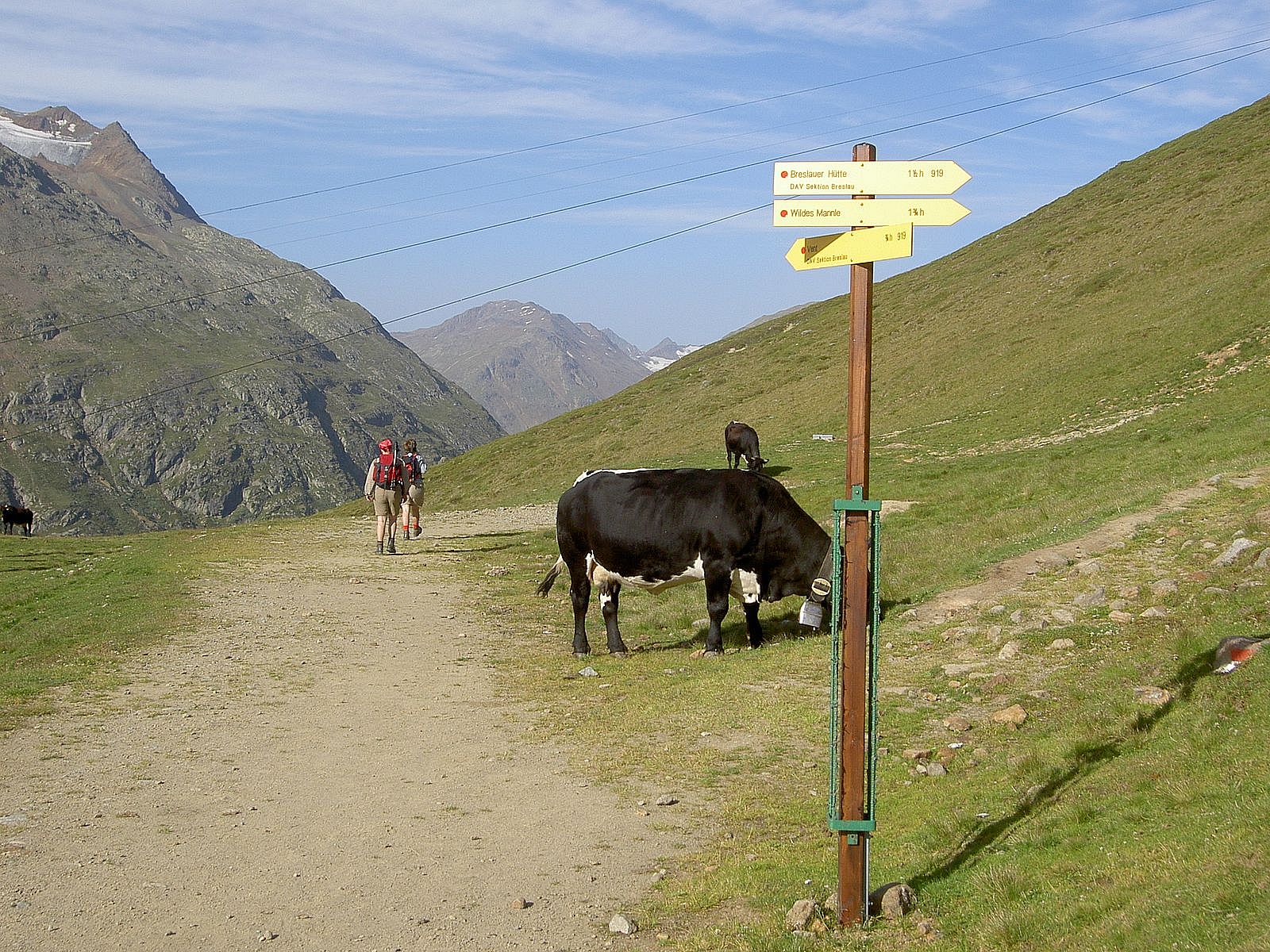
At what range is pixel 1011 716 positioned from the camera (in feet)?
37.6

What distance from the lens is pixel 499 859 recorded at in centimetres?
899

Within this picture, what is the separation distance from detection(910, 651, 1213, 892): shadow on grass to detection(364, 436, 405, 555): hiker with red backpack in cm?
1888

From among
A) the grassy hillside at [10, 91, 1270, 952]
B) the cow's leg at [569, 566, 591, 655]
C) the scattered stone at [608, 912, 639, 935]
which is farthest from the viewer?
the cow's leg at [569, 566, 591, 655]

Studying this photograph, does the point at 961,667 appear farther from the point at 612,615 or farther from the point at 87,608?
the point at 87,608

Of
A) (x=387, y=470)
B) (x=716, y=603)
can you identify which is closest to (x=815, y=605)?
(x=716, y=603)

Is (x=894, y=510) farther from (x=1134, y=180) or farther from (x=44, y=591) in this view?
(x=1134, y=180)

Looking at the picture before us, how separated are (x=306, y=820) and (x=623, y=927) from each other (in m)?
3.48

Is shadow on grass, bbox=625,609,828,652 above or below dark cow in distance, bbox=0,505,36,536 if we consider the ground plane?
above

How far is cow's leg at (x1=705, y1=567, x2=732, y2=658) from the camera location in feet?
53.3

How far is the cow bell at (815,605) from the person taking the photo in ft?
50.2

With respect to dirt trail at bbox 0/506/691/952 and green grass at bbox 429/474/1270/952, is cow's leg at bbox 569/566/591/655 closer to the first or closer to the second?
green grass at bbox 429/474/1270/952

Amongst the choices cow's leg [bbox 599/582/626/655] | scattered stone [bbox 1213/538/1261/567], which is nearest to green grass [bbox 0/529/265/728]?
cow's leg [bbox 599/582/626/655]

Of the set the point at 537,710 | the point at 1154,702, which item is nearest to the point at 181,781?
the point at 537,710

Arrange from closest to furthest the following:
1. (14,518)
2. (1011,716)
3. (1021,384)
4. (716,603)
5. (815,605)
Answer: (1011,716)
(815,605)
(716,603)
(1021,384)
(14,518)
